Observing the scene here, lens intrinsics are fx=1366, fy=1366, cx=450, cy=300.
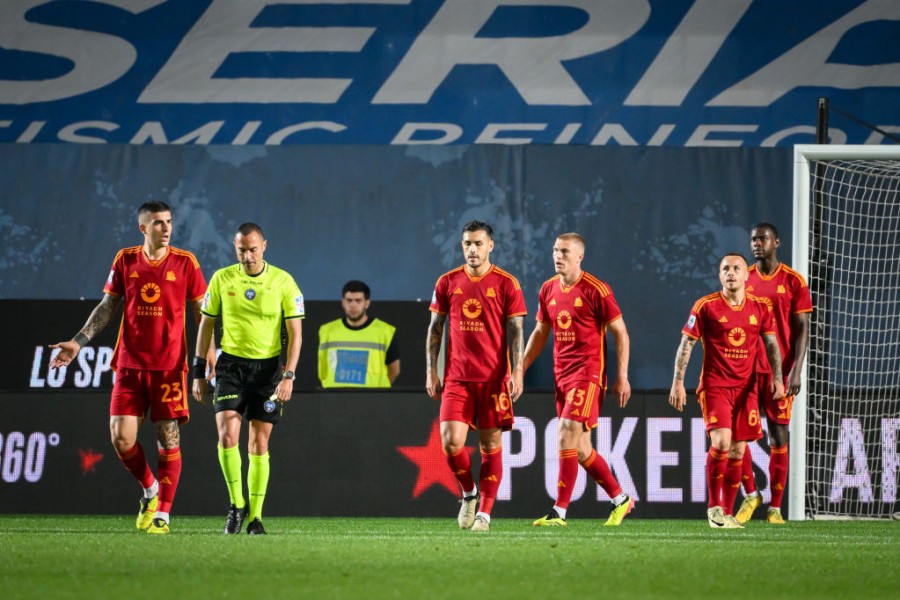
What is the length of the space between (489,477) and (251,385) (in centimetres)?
179

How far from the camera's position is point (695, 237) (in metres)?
14.1

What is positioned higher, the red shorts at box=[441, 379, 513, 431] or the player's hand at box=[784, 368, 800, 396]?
the player's hand at box=[784, 368, 800, 396]

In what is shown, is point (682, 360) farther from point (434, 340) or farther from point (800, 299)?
point (434, 340)

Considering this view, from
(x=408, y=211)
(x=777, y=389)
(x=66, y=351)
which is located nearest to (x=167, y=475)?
(x=66, y=351)

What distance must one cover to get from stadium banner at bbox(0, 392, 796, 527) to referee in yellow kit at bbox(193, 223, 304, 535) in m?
2.84

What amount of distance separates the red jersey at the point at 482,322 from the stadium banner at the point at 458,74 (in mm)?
6130

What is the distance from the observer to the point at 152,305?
822 cm

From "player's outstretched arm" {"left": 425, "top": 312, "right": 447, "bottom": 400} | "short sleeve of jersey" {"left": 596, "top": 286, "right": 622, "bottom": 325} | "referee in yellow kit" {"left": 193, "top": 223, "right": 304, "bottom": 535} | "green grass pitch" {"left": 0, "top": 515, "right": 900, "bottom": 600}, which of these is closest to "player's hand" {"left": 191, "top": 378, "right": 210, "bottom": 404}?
"referee in yellow kit" {"left": 193, "top": 223, "right": 304, "bottom": 535}

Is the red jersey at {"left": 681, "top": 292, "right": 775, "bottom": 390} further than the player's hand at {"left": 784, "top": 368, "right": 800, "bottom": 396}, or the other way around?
the player's hand at {"left": 784, "top": 368, "right": 800, "bottom": 396}

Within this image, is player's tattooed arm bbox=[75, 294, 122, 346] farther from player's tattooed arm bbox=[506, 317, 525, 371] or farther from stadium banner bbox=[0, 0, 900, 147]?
stadium banner bbox=[0, 0, 900, 147]

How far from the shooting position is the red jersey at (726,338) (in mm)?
9445

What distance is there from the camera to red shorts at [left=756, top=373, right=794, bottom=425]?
10.1m

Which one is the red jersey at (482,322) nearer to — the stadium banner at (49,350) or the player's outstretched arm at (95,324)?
the player's outstretched arm at (95,324)

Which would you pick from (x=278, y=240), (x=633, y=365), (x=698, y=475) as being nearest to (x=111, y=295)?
(x=698, y=475)
